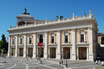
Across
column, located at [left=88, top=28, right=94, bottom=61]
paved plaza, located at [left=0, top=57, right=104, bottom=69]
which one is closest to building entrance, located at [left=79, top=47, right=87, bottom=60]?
column, located at [left=88, top=28, right=94, bottom=61]

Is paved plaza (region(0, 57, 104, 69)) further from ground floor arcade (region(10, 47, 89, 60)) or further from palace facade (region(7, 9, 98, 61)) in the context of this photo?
ground floor arcade (region(10, 47, 89, 60))

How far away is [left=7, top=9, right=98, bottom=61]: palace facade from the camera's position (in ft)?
137

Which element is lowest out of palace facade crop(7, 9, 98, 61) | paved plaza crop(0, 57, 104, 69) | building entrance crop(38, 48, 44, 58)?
paved plaza crop(0, 57, 104, 69)

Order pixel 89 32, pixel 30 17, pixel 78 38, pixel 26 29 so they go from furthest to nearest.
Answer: pixel 30 17
pixel 26 29
pixel 78 38
pixel 89 32

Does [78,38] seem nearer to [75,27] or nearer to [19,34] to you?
[75,27]

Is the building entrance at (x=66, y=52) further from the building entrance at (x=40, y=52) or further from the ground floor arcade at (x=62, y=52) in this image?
the building entrance at (x=40, y=52)

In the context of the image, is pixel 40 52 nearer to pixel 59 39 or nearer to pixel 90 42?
pixel 59 39

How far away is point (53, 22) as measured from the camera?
48.6 metres

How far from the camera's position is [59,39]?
47.1 metres

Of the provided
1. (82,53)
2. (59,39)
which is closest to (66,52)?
(59,39)

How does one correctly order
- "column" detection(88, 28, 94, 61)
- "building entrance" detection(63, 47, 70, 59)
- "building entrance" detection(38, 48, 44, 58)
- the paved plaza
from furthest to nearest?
"building entrance" detection(38, 48, 44, 58), "building entrance" detection(63, 47, 70, 59), "column" detection(88, 28, 94, 61), the paved plaza

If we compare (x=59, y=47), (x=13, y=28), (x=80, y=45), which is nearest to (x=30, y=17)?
(x=13, y=28)

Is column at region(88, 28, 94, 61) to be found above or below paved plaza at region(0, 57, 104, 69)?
above

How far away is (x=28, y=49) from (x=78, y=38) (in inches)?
881
